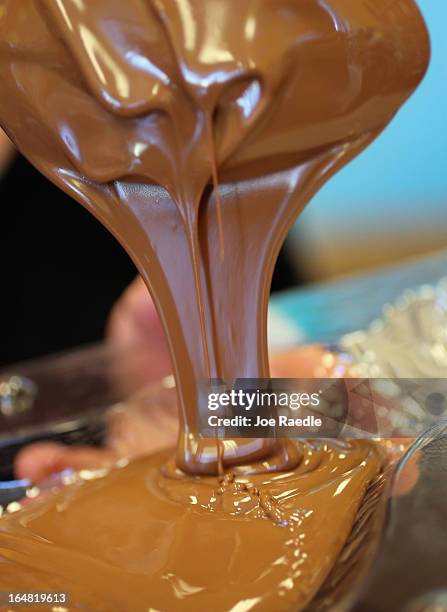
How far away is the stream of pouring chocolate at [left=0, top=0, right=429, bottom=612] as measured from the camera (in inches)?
17.9

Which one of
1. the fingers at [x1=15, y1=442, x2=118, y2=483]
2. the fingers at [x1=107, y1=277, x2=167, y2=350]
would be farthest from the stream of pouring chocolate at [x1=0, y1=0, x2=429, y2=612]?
the fingers at [x1=107, y1=277, x2=167, y2=350]

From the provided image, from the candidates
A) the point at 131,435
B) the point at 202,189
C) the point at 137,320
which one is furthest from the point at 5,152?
the point at 202,189

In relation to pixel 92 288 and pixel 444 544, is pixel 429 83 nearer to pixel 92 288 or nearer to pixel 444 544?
pixel 92 288

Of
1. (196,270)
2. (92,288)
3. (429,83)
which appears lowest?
(92,288)

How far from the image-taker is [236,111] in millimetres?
477

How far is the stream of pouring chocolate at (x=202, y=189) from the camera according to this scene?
456mm

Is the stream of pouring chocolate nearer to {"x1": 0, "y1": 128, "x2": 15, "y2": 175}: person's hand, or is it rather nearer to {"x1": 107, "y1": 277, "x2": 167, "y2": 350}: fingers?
{"x1": 107, "y1": 277, "x2": 167, "y2": 350}: fingers

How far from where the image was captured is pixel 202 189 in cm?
50

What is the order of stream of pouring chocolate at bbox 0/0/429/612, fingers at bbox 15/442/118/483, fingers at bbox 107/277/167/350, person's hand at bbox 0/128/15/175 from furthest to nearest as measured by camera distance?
person's hand at bbox 0/128/15/175, fingers at bbox 107/277/167/350, fingers at bbox 15/442/118/483, stream of pouring chocolate at bbox 0/0/429/612

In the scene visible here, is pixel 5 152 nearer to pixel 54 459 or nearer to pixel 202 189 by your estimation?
pixel 54 459

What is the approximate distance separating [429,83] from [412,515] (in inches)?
73.4

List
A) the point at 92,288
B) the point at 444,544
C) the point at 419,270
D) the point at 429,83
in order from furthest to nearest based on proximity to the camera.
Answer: the point at 429,83 < the point at 92,288 < the point at 419,270 < the point at 444,544

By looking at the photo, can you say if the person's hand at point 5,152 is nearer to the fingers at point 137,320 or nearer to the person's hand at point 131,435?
the fingers at point 137,320

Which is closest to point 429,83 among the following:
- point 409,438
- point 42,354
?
point 42,354
